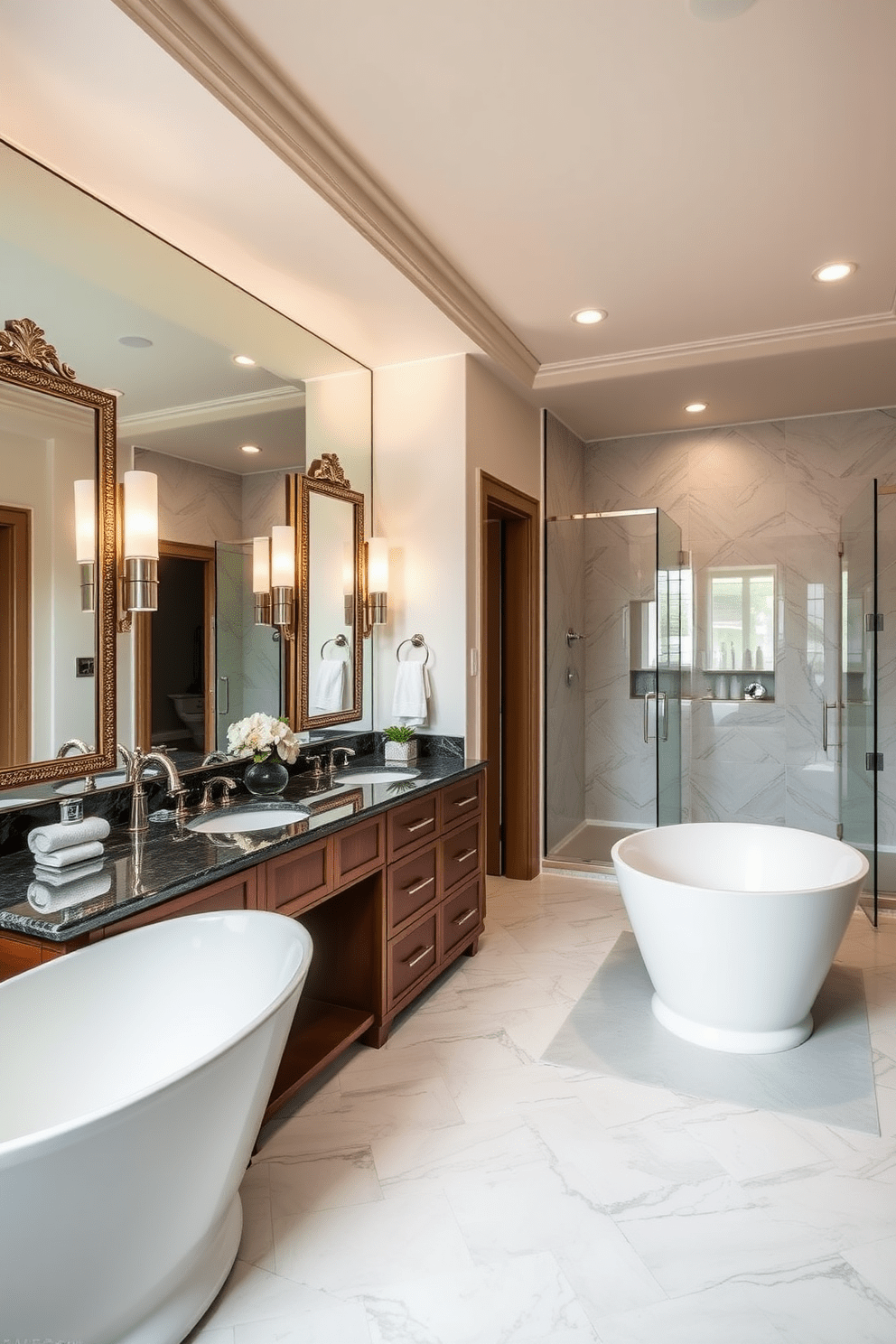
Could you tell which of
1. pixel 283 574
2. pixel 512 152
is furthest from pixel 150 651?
pixel 512 152

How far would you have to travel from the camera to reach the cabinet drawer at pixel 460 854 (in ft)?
10.3

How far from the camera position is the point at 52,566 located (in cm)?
213

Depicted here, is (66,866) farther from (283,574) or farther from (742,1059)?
(742,1059)

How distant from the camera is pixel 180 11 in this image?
1.69 m

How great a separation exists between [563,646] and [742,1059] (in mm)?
2648

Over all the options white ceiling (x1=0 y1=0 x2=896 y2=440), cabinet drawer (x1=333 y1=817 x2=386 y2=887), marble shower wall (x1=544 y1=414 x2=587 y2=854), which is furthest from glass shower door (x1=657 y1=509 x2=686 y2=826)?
cabinet drawer (x1=333 y1=817 x2=386 y2=887)

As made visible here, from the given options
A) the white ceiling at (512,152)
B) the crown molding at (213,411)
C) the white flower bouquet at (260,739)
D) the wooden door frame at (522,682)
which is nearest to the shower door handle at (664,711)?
the wooden door frame at (522,682)

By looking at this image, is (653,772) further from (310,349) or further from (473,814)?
(310,349)

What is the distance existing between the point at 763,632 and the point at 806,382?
4.89 feet

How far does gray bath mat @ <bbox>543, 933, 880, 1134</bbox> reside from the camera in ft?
7.66

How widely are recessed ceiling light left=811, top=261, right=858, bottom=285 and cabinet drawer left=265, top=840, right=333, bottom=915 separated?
2.73m

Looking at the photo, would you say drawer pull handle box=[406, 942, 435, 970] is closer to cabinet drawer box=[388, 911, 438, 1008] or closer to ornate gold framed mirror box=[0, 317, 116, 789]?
cabinet drawer box=[388, 911, 438, 1008]

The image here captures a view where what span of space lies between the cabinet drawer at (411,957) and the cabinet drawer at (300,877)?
50 centimetres

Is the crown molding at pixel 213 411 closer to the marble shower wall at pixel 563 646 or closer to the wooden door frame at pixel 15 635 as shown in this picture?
the wooden door frame at pixel 15 635
